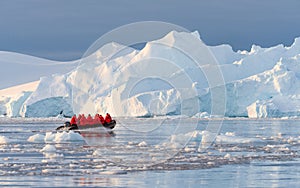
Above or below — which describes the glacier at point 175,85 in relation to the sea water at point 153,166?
above

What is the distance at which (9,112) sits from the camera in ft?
277

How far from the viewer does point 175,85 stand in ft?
237

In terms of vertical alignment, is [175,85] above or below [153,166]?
above

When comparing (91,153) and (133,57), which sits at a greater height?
(133,57)

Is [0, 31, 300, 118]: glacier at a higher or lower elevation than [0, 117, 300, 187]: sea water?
higher

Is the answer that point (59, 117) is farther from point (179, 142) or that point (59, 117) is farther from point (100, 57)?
point (179, 142)

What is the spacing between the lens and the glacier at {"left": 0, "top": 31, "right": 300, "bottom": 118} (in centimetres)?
6475

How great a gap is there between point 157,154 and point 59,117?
5923 centimetres

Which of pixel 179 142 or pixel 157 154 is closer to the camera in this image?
pixel 157 154

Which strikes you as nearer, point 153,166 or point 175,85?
point 153,166

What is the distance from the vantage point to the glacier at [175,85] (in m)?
64.8

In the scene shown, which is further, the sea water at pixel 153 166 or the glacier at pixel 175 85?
the glacier at pixel 175 85

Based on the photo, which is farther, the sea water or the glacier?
the glacier

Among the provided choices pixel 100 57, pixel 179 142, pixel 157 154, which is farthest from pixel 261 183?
pixel 100 57
